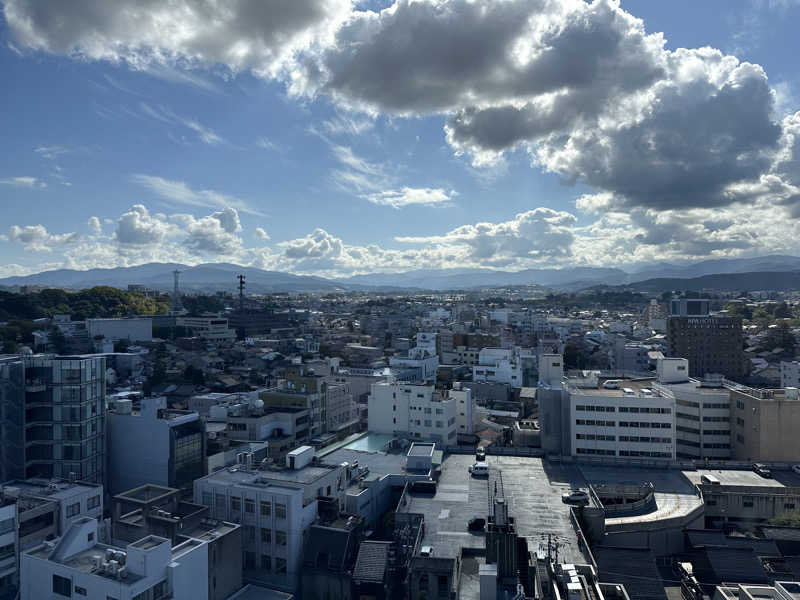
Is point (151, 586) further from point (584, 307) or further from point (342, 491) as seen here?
point (584, 307)

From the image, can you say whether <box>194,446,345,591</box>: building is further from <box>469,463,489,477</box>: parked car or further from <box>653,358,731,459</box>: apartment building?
<box>653,358,731,459</box>: apartment building

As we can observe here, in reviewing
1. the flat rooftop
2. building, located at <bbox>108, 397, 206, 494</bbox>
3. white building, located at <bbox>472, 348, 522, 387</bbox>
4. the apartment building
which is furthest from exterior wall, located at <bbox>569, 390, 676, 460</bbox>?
white building, located at <bbox>472, 348, 522, 387</bbox>

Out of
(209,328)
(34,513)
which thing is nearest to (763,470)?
(34,513)

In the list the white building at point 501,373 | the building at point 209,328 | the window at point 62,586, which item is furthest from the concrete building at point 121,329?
the window at point 62,586

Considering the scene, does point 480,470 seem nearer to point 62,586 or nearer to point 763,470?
point 763,470

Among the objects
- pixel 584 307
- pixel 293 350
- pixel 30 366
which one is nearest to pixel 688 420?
pixel 30 366
